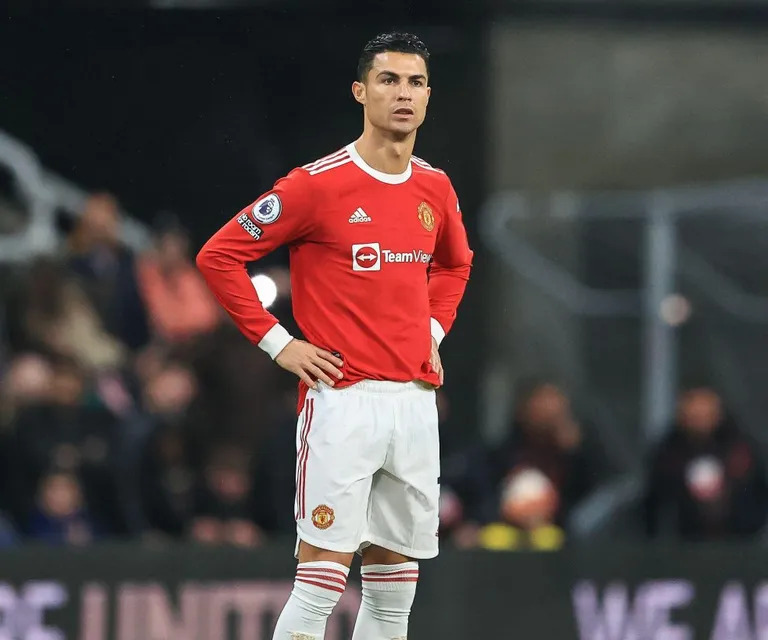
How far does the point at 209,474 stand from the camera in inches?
343

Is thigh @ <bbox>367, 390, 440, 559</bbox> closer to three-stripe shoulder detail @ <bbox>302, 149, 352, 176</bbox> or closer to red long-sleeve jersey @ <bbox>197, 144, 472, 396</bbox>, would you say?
red long-sleeve jersey @ <bbox>197, 144, 472, 396</bbox>

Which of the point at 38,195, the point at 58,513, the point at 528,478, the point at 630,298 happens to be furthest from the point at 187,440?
the point at 630,298

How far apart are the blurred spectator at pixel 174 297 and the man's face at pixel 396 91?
4350 millimetres

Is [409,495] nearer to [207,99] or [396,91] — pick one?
[396,91]

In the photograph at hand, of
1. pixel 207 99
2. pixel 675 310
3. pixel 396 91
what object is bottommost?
pixel 675 310

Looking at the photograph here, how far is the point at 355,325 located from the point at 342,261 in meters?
0.20

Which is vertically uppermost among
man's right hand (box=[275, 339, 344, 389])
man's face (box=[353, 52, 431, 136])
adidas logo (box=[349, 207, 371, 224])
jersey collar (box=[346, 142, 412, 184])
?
man's face (box=[353, 52, 431, 136])

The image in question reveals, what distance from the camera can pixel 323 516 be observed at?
5.41 meters

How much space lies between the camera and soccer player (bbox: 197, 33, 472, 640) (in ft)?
17.8

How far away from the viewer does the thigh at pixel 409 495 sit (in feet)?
18.1

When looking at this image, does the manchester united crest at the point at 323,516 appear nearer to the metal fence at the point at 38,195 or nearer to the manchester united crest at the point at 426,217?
the manchester united crest at the point at 426,217

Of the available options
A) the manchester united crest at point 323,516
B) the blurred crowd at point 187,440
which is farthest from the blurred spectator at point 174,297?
the manchester united crest at point 323,516

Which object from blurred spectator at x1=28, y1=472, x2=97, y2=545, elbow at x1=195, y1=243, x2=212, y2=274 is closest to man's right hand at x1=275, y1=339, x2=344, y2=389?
elbow at x1=195, y1=243, x2=212, y2=274

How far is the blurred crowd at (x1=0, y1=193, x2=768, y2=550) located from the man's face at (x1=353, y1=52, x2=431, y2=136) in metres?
3.06
